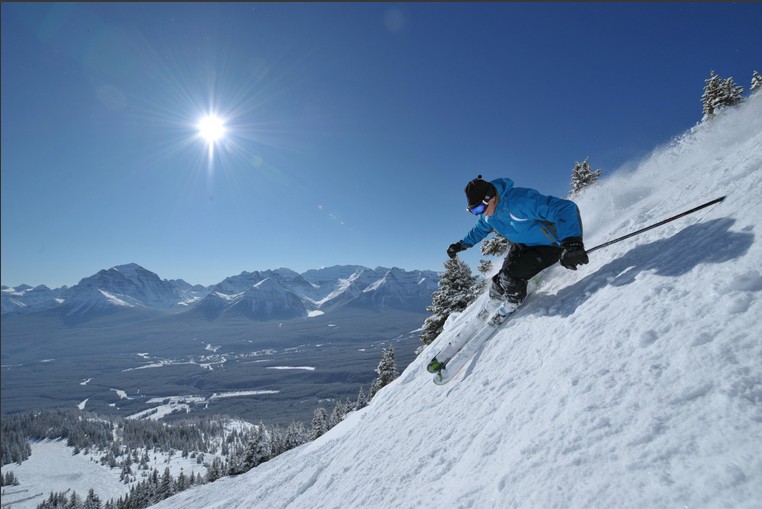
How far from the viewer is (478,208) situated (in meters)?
5.89

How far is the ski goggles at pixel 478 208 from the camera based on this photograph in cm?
584

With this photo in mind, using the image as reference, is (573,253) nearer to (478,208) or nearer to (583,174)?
(478,208)

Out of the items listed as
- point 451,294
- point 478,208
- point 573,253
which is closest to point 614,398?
point 573,253

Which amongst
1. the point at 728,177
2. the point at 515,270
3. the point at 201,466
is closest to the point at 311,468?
the point at 515,270

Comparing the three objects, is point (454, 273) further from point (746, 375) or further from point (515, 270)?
point (746, 375)

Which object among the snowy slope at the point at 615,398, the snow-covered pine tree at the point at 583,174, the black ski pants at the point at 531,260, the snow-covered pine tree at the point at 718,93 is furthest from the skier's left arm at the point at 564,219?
the snow-covered pine tree at the point at 718,93

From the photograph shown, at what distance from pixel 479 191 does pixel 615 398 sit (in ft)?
12.3

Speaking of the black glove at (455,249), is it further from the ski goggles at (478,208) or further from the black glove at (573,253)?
the black glove at (573,253)

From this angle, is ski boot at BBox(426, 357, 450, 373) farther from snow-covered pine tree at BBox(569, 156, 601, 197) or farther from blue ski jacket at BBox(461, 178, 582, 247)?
snow-covered pine tree at BBox(569, 156, 601, 197)

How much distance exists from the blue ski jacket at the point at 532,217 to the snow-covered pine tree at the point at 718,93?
97.7 feet

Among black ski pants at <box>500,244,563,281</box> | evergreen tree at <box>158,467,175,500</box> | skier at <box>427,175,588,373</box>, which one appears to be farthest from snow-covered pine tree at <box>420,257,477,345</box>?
evergreen tree at <box>158,467,175,500</box>

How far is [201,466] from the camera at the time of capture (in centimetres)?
14512

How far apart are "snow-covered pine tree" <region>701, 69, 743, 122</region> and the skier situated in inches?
1171

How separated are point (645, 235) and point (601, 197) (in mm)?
6042
